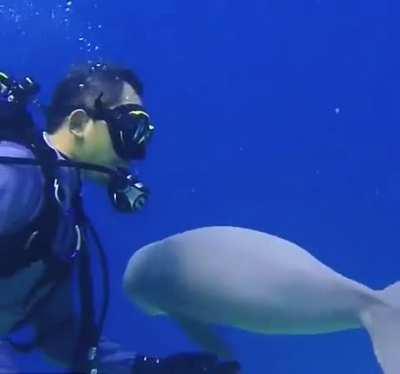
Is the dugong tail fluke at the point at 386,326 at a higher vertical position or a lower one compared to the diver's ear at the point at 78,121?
lower

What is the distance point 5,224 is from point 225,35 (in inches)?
175

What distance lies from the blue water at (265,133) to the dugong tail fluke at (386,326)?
3.20 metres

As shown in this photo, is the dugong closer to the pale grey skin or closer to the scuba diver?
the pale grey skin

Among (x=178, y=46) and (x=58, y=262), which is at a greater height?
(x=178, y=46)

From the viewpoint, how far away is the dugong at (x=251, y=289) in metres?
3.28

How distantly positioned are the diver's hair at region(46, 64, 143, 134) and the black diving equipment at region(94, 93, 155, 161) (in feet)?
0.15

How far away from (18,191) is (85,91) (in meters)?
0.62

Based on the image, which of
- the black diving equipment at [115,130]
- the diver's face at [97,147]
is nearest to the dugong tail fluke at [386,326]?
the black diving equipment at [115,130]

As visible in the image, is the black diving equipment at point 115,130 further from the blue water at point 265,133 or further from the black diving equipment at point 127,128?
the blue water at point 265,133

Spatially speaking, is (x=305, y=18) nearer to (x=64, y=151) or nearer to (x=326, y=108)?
(x=326, y=108)

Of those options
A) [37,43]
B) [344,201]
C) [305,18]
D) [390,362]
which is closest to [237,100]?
[305,18]

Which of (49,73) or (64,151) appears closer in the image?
A: (64,151)

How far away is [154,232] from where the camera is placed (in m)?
6.64

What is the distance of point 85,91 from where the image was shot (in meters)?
2.85
